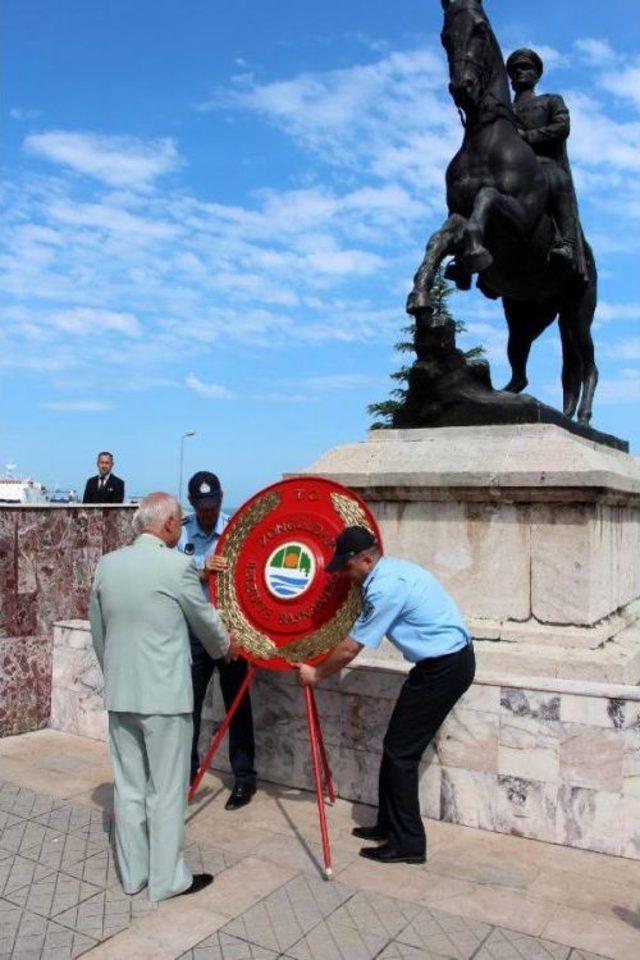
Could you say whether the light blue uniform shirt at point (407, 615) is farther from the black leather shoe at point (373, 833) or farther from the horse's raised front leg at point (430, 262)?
the horse's raised front leg at point (430, 262)

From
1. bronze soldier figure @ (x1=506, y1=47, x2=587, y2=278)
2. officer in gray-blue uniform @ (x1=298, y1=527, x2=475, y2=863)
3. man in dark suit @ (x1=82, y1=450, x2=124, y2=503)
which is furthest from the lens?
man in dark suit @ (x1=82, y1=450, x2=124, y2=503)

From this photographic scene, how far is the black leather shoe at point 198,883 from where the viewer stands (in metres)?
3.57

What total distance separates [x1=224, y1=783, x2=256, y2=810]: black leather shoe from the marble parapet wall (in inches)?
95.5

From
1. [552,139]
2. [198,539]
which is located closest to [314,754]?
[198,539]

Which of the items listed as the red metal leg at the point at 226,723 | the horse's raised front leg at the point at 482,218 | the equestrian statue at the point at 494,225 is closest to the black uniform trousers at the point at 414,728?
the red metal leg at the point at 226,723

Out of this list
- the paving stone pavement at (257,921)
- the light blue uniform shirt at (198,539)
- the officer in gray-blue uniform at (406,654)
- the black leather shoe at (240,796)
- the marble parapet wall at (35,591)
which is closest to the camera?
the paving stone pavement at (257,921)

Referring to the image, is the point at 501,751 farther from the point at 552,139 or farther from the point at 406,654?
the point at 552,139

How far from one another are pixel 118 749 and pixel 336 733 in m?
1.48

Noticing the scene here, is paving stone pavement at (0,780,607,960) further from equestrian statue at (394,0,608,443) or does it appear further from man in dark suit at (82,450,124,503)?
man in dark suit at (82,450,124,503)

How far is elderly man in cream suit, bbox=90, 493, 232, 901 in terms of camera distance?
3.55 m

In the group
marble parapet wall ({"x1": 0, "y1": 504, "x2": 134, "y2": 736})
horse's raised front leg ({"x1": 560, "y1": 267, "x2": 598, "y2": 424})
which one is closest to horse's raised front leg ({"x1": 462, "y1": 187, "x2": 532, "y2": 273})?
horse's raised front leg ({"x1": 560, "y1": 267, "x2": 598, "y2": 424})

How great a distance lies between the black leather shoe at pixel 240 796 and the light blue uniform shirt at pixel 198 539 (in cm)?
130

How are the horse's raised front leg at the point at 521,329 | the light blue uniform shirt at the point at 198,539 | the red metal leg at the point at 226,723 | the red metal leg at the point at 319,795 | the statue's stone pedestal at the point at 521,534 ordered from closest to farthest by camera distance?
the red metal leg at the point at 319,795 → the red metal leg at the point at 226,723 → the statue's stone pedestal at the point at 521,534 → the light blue uniform shirt at the point at 198,539 → the horse's raised front leg at the point at 521,329

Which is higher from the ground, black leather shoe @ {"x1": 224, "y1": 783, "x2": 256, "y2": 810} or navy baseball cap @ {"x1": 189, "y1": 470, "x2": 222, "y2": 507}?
navy baseball cap @ {"x1": 189, "y1": 470, "x2": 222, "y2": 507}
